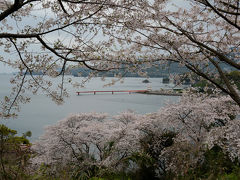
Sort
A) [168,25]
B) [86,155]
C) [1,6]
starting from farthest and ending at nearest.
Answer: [86,155]
[168,25]
[1,6]

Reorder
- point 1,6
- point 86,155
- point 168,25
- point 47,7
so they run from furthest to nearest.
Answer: point 86,155 → point 168,25 → point 1,6 → point 47,7

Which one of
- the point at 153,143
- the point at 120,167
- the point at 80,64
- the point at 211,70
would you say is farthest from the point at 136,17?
the point at 120,167

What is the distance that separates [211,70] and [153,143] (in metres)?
3.21

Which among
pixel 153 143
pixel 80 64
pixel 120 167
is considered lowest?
pixel 120 167

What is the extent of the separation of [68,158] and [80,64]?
4.79 metres

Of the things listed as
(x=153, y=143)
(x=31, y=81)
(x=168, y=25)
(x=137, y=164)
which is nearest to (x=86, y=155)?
(x=137, y=164)

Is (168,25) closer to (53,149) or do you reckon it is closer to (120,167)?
(120,167)

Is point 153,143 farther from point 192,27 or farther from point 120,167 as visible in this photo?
point 192,27

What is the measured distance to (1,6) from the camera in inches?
125

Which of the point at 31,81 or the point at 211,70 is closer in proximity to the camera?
the point at 31,81

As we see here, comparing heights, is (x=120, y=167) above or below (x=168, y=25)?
below

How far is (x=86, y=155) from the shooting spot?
6.96 metres

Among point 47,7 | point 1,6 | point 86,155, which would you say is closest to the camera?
point 47,7

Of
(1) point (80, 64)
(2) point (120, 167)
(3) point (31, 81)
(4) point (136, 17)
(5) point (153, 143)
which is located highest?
(4) point (136, 17)
